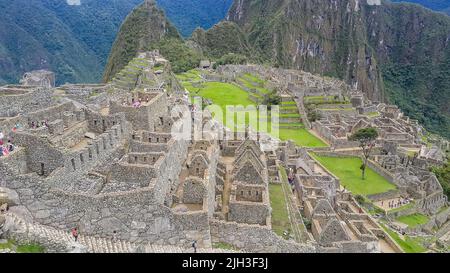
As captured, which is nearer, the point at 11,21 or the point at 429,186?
the point at 429,186

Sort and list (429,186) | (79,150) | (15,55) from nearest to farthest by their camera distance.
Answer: (79,150)
(429,186)
(15,55)

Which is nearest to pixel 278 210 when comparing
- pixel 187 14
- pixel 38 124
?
pixel 38 124

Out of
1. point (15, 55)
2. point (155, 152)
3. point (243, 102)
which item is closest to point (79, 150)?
point (155, 152)

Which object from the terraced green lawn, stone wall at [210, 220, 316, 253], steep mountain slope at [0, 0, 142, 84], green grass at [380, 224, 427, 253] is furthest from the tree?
steep mountain slope at [0, 0, 142, 84]

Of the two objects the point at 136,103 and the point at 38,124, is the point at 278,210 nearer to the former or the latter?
the point at 136,103
